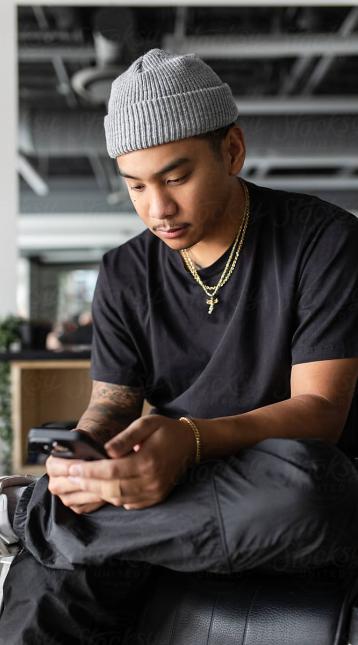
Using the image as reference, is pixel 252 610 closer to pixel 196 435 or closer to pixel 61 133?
pixel 196 435

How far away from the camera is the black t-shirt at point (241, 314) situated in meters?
1.60

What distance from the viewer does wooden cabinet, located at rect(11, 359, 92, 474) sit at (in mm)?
4442

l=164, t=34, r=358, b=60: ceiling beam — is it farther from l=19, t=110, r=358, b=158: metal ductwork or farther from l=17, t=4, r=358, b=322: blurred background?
l=19, t=110, r=358, b=158: metal ductwork

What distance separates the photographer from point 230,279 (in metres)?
1.72

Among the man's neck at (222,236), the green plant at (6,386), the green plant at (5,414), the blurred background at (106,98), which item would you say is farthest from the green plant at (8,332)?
the man's neck at (222,236)

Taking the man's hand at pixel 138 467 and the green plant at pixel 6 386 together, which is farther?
the green plant at pixel 6 386

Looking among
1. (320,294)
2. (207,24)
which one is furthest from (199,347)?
(207,24)

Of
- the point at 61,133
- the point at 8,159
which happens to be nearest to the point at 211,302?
the point at 8,159

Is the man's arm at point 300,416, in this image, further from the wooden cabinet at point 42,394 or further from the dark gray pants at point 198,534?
the wooden cabinet at point 42,394

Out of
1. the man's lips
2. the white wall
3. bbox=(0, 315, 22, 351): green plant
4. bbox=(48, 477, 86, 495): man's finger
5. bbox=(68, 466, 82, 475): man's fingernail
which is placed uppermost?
the white wall

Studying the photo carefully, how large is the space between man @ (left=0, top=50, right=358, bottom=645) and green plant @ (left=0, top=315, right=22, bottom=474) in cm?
267

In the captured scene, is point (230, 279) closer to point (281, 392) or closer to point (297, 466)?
point (281, 392)

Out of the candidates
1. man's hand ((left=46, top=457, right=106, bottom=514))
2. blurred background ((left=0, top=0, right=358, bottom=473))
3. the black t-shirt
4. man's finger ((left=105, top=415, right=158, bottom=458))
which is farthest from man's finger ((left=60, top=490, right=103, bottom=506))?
blurred background ((left=0, top=0, right=358, bottom=473))

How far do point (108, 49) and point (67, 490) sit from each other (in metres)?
4.74
